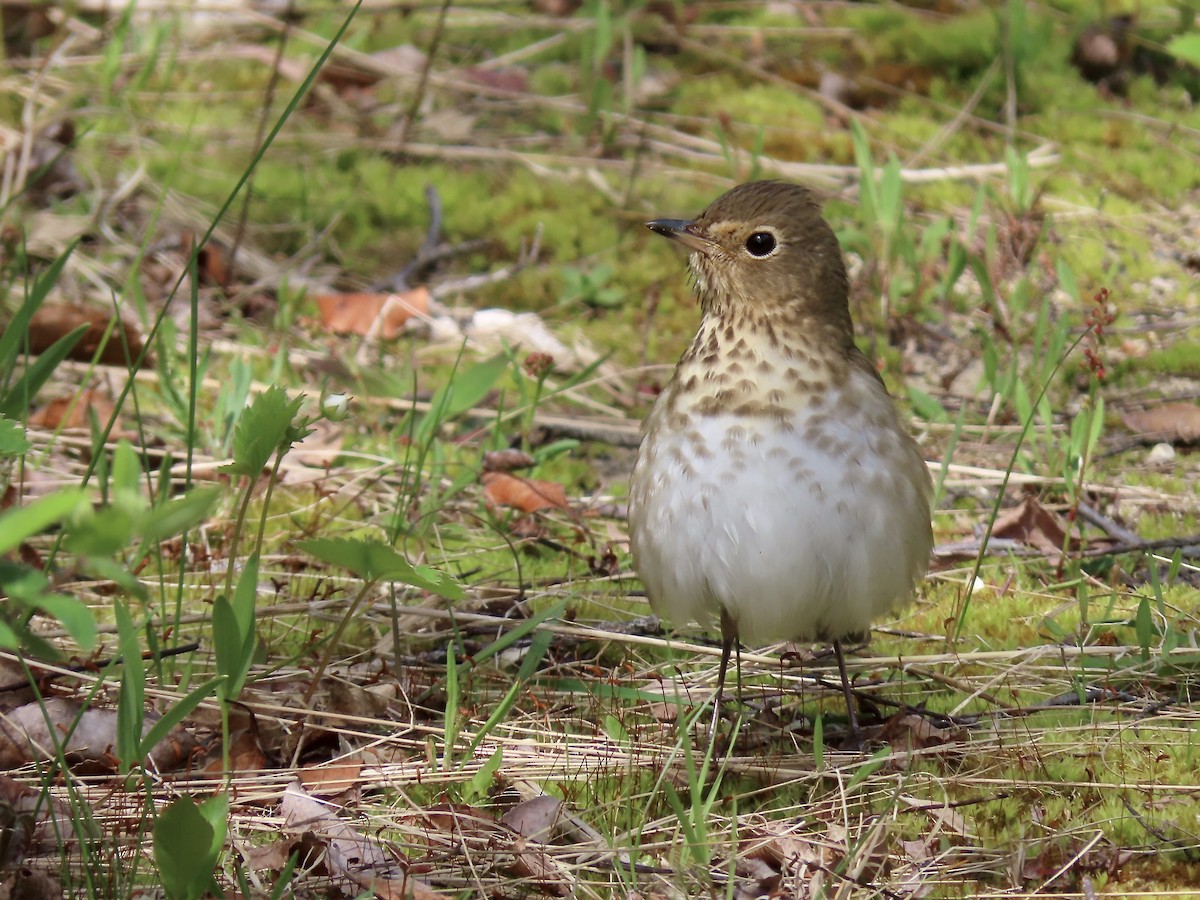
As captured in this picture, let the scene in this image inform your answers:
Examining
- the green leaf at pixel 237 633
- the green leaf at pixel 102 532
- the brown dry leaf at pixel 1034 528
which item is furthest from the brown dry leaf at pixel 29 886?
the brown dry leaf at pixel 1034 528

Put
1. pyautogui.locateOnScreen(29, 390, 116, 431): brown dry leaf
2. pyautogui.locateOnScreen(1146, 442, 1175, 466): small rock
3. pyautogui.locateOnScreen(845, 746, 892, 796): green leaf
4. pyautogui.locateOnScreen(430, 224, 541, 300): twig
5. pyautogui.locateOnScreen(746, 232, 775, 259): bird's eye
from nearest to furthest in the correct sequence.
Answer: pyautogui.locateOnScreen(845, 746, 892, 796): green leaf → pyautogui.locateOnScreen(746, 232, 775, 259): bird's eye → pyautogui.locateOnScreen(29, 390, 116, 431): brown dry leaf → pyautogui.locateOnScreen(1146, 442, 1175, 466): small rock → pyautogui.locateOnScreen(430, 224, 541, 300): twig

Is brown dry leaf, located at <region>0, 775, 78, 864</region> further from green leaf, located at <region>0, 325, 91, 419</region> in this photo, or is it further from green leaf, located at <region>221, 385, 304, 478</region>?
green leaf, located at <region>0, 325, 91, 419</region>

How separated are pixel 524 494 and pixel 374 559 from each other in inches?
75.7

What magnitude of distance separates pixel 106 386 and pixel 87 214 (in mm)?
1190

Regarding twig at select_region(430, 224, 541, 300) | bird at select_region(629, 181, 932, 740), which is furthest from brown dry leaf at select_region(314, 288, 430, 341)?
bird at select_region(629, 181, 932, 740)

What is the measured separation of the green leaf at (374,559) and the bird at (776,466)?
76 centimetres

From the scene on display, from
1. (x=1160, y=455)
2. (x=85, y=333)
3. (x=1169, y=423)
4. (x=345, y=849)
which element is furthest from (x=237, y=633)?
(x=1169, y=423)

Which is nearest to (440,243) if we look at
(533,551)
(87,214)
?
(87,214)

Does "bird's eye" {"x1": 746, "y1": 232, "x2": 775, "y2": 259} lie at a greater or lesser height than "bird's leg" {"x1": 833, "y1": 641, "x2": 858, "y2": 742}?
greater

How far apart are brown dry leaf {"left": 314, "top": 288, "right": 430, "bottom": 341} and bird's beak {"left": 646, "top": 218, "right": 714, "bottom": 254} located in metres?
2.00

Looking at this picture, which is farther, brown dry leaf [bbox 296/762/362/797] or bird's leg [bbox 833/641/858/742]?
bird's leg [bbox 833/641/858/742]

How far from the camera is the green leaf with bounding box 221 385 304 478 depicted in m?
2.45

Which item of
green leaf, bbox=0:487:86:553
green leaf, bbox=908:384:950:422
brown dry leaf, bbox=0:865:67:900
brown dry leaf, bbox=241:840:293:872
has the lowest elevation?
brown dry leaf, bbox=241:840:293:872

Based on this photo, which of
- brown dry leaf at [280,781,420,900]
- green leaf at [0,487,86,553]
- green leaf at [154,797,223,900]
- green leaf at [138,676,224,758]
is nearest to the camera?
green leaf at [0,487,86,553]
